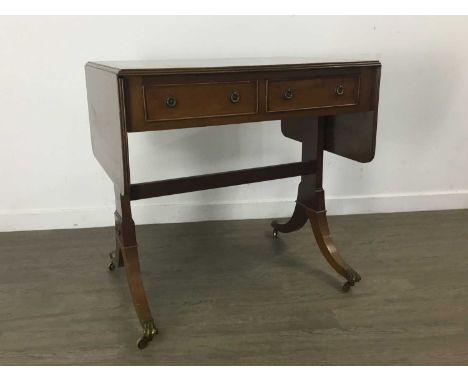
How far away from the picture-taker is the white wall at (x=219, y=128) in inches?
88.6

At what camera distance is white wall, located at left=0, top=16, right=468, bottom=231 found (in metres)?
2.25

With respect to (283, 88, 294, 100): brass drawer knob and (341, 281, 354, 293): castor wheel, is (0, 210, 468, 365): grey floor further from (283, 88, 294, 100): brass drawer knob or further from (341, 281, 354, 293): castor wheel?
(283, 88, 294, 100): brass drawer knob

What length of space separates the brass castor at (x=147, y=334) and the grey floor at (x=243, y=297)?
0.03m

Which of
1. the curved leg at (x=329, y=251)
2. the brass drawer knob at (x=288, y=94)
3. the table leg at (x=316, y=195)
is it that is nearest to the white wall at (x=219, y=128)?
the table leg at (x=316, y=195)

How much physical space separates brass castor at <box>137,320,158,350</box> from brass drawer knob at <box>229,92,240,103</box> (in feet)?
2.63

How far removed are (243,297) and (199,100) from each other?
2.81 feet

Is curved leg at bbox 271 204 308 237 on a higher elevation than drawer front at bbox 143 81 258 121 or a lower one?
lower

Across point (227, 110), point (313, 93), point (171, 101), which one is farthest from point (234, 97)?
point (313, 93)

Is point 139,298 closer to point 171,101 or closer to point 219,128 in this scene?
point 171,101

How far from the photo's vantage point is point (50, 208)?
2494 mm

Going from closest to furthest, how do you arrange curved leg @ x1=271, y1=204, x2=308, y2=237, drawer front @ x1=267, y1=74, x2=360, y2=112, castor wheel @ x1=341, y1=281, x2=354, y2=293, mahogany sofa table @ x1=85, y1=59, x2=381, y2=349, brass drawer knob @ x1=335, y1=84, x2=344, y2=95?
mahogany sofa table @ x1=85, y1=59, x2=381, y2=349, drawer front @ x1=267, y1=74, x2=360, y2=112, brass drawer knob @ x1=335, y1=84, x2=344, y2=95, castor wheel @ x1=341, y1=281, x2=354, y2=293, curved leg @ x1=271, y1=204, x2=308, y2=237

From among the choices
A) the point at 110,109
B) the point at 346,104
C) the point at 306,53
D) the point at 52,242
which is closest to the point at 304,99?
the point at 346,104

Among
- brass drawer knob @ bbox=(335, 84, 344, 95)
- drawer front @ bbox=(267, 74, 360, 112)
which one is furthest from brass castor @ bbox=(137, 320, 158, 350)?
brass drawer knob @ bbox=(335, 84, 344, 95)
